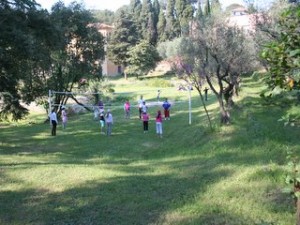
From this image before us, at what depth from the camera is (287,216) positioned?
7793 millimetres

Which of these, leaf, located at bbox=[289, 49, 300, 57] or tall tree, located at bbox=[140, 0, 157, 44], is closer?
leaf, located at bbox=[289, 49, 300, 57]

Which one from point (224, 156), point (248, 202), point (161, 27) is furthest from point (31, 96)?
point (161, 27)

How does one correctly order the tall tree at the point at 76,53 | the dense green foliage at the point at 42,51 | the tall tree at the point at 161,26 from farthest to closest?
the tall tree at the point at 161,26 < the tall tree at the point at 76,53 < the dense green foliage at the point at 42,51

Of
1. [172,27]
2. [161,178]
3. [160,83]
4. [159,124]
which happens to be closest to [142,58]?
[160,83]

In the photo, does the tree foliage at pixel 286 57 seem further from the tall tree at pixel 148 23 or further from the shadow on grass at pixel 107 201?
the tall tree at pixel 148 23

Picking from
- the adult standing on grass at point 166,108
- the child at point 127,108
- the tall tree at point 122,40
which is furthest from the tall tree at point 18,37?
the tall tree at point 122,40

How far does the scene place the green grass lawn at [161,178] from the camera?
27.7ft

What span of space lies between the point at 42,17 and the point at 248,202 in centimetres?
1475

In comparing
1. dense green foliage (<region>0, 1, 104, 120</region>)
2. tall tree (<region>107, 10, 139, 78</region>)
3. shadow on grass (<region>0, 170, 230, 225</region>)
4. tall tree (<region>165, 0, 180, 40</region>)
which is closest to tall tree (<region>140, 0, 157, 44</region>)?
tall tree (<region>165, 0, 180, 40</region>)

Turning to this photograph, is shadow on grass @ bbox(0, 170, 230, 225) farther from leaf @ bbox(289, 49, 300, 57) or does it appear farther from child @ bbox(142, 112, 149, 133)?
child @ bbox(142, 112, 149, 133)

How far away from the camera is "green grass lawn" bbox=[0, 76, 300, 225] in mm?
8438

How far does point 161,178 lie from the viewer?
37.8 feet

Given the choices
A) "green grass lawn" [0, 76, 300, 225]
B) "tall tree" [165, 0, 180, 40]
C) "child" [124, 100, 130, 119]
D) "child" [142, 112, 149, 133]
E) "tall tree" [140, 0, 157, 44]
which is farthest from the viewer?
"tall tree" [140, 0, 157, 44]

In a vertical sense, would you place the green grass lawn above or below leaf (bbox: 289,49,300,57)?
below
